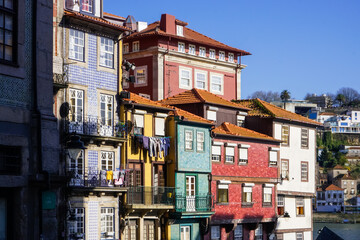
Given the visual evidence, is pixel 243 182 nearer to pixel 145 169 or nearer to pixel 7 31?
pixel 145 169

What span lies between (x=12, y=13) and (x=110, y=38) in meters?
17.6

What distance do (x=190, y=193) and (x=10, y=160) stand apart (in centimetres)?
2395

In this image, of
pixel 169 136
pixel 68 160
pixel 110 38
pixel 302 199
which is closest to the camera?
pixel 68 160

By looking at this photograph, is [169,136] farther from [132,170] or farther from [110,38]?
[110,38]

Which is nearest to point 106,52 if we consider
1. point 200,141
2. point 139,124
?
point 139,124

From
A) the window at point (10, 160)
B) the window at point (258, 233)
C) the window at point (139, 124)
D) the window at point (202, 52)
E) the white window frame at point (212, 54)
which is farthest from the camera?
the white window frame at point (212, 54)

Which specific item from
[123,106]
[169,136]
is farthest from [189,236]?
[123,106]

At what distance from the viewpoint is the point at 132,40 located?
2327 inches

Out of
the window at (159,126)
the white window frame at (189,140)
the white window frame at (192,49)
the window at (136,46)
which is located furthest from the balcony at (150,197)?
the white window frame at (192,49)

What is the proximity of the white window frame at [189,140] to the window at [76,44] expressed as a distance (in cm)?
984

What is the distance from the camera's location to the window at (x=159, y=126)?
4300cm

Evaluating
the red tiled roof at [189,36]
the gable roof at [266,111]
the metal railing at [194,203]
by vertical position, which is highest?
the red tiled roof at [189,36]

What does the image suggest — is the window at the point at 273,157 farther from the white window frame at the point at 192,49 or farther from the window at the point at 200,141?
the white window frame at the point at 192,49

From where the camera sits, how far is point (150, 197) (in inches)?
1617
